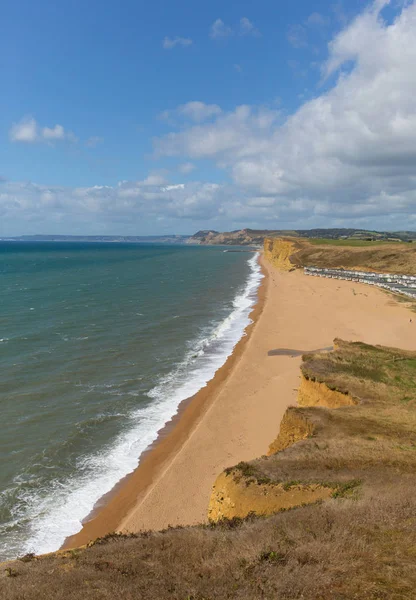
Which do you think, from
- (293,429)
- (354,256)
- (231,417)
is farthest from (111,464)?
(354,256)

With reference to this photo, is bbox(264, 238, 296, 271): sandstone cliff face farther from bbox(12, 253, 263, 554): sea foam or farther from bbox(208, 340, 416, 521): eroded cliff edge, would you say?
bbox(208, 340, 416, 521): eroded cliff edge

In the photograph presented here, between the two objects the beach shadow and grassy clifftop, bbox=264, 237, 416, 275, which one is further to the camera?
grassy clifftop, bbox=264, 237, 416, 275

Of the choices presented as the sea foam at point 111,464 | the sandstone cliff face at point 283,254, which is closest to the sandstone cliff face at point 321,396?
the sea foam at point 111,464

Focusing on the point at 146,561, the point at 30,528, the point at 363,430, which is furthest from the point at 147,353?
the point at 146,561

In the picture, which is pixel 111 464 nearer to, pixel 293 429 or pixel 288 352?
pixel 293 429

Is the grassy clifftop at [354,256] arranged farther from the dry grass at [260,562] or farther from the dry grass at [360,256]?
the dry grass at [260,562]

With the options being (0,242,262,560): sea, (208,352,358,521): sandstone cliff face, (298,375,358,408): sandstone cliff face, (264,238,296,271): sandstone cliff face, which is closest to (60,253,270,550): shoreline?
(0,242,262,560): sea
